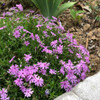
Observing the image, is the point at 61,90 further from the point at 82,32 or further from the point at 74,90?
the point at 82,32

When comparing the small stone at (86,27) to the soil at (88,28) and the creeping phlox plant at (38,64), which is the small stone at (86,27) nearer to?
the soil at (88,28)

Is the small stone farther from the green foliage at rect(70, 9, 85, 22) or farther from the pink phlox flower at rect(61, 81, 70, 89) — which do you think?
the pink phlox flower at rect(61, 81, 70, 89)

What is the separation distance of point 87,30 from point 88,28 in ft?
0.17

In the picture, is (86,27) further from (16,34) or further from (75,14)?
(16,34)

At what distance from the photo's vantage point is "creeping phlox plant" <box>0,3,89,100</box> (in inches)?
60.2

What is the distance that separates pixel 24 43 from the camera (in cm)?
183

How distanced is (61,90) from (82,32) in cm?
156

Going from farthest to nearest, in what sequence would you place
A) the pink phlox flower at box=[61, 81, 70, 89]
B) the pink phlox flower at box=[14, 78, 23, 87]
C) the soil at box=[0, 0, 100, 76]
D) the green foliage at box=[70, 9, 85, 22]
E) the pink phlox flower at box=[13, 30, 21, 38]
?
the green foliage at box=[70, 9, 85, 22], the soil at box=[0, 0, 100, 76], the pink phlox flower at box=[13, 30, 21, 38], the pink phlox flower at box=[61, 81, 70, 89], the pink phlox flower at box=[14, 78, 23, 87]

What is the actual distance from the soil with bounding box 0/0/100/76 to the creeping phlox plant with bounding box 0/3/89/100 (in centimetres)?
69

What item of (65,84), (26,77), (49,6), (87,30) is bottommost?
(87,30)

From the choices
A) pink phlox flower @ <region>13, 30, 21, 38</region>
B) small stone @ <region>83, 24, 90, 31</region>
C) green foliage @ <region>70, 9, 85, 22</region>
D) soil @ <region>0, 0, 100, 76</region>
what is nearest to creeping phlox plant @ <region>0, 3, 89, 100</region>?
pink phlox flower @ <region>13, 30, 21, 38</region>

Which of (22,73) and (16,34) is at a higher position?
(16,34)

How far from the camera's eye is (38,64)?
1.59 metres

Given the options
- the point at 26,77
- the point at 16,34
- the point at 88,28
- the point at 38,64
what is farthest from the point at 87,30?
the point at 26,77
